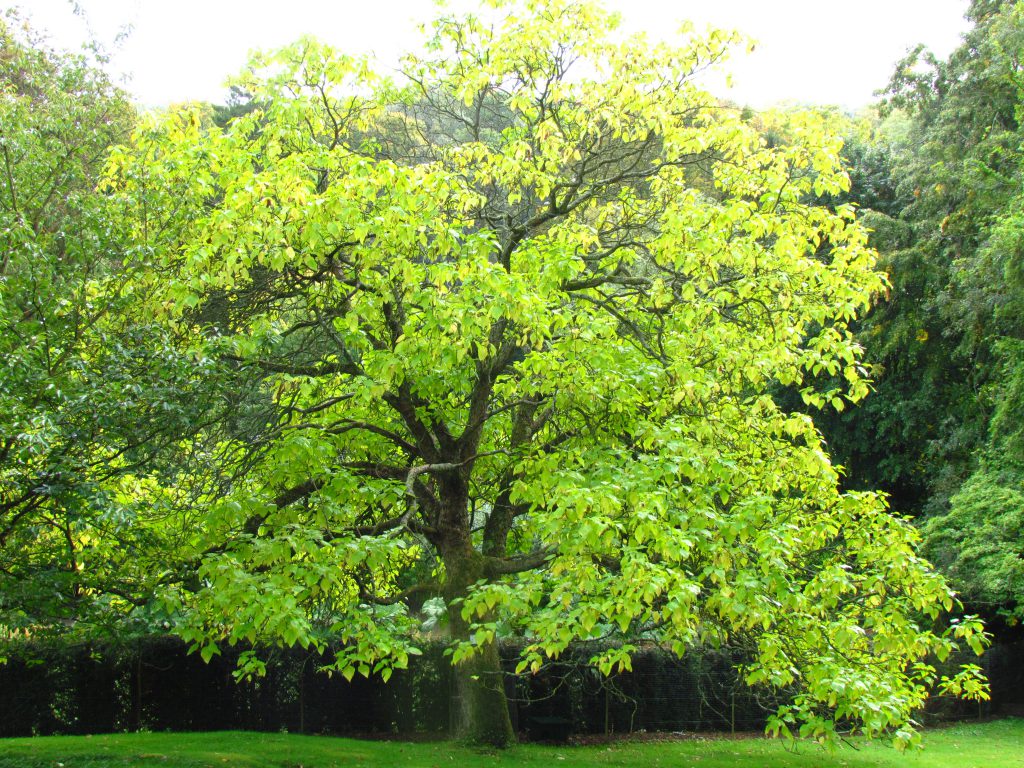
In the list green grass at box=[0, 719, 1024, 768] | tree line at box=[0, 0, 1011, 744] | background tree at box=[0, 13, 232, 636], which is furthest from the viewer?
green grass at box=[0, 719, 1024, 768]

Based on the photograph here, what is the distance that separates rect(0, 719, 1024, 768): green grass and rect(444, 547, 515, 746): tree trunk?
26 centimetres

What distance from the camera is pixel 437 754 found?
1116 cm

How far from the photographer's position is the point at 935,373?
2338 cm

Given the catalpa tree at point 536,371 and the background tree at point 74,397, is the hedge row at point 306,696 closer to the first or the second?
the catalpa tree at point 536,371

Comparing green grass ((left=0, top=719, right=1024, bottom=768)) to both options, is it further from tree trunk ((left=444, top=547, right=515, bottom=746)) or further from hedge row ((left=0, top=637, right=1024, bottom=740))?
hedge row ((left=0, top=637, right=1024, bottom=740))

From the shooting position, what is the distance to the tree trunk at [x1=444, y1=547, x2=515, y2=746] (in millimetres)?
10734

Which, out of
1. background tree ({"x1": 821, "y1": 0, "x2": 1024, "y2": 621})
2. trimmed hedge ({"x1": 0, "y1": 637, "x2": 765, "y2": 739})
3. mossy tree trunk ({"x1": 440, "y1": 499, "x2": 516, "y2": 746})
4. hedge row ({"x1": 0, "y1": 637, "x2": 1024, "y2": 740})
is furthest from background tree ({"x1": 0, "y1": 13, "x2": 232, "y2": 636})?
background tree ({"x1": 821, "y1": 0, "x2": 1024, "y2": 621})

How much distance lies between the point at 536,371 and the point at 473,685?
16.6ft

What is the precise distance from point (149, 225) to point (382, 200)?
8.17ft

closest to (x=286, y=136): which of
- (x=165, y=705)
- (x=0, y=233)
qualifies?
(x=0, y=233)

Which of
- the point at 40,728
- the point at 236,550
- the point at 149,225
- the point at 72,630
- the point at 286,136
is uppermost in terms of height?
the point at 286,136

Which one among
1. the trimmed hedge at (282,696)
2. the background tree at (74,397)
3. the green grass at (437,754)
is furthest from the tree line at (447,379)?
the trimmed hedge at (282,696)

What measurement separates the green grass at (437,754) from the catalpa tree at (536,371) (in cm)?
146

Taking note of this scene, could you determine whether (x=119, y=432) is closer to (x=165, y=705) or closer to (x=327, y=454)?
(x=327, y=454)
